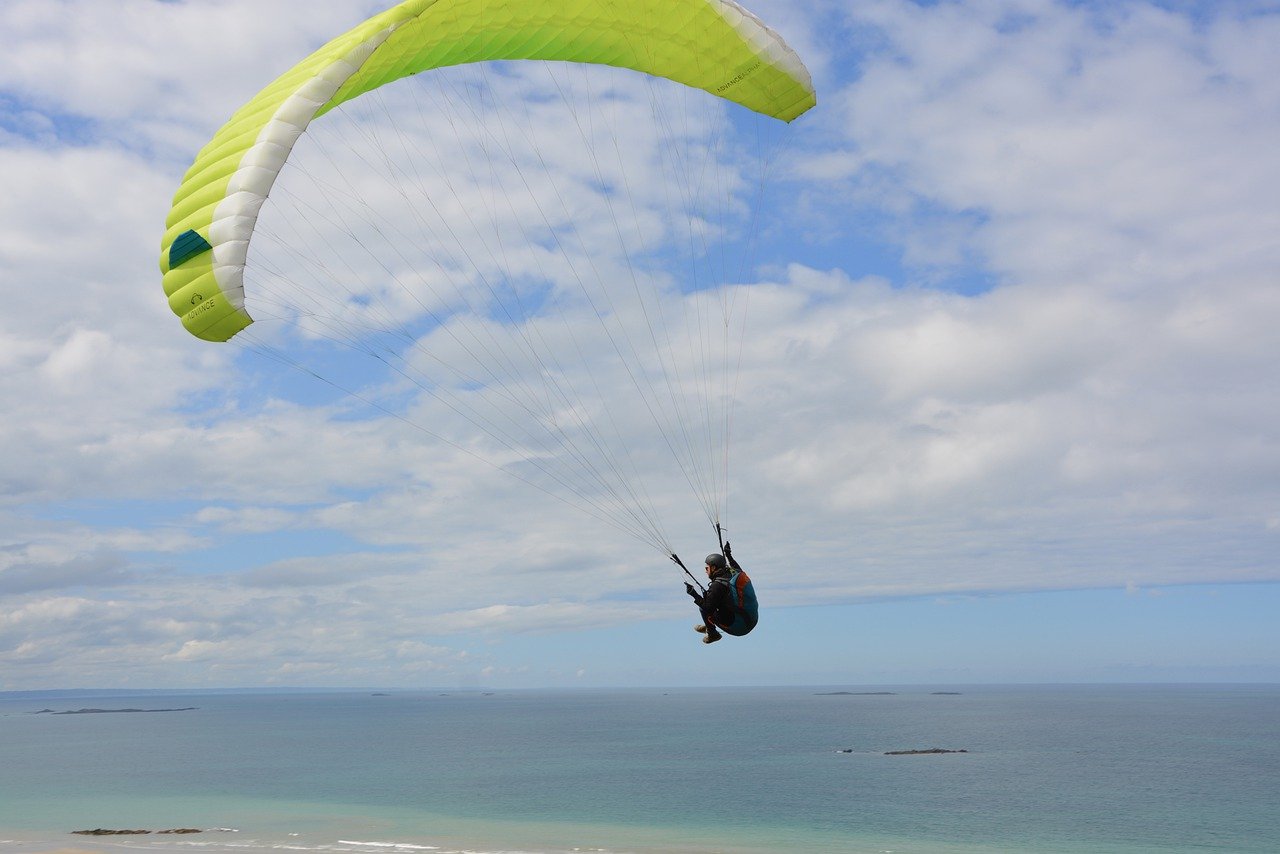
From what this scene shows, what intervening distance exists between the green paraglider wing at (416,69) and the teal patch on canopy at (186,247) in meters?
0.02

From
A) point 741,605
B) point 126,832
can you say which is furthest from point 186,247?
point 126,832

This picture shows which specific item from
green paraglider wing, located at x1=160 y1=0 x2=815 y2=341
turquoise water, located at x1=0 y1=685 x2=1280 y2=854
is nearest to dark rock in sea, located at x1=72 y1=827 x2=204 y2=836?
turquoise water, located at x1=0 y1=685 x2=1280 y2=854

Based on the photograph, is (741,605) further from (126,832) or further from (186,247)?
(126,832)

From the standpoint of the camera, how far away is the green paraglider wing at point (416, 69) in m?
10.4

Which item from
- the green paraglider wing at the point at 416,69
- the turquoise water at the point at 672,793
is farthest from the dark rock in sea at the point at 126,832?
the green paraglider wing at the point at 416,69

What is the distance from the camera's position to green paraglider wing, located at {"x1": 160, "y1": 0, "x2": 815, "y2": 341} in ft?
34.1

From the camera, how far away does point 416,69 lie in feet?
40.5

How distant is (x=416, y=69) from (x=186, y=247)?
387 cm

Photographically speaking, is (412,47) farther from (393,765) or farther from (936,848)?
(393,765)

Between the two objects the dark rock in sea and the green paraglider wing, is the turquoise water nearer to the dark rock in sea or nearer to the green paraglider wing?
the dark rock in sea

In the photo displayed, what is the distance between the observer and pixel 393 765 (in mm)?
61594

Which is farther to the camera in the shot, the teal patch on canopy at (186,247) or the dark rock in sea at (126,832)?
the dark rock in sea at (126,832)

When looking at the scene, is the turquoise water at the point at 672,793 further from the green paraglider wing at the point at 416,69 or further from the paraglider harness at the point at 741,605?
the green paraglider wing at the point at 416,69

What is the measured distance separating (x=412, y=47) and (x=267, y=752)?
77.6 meters
